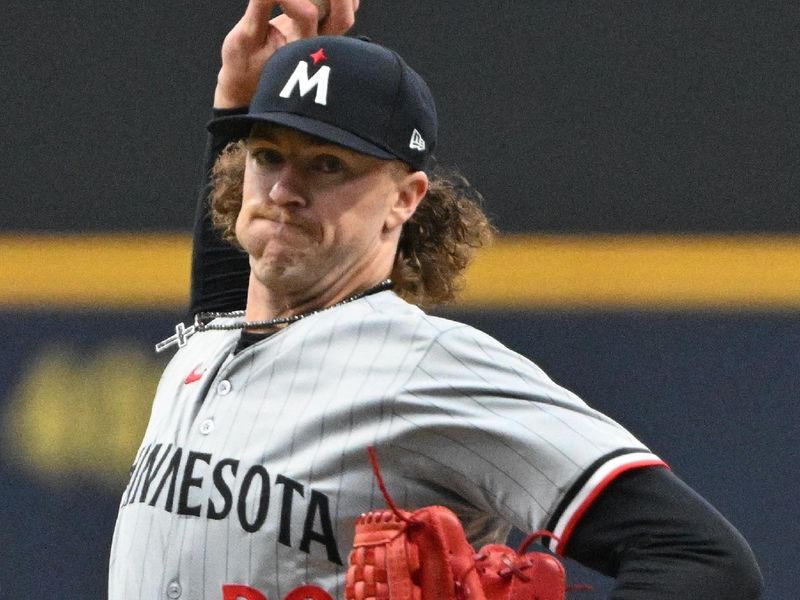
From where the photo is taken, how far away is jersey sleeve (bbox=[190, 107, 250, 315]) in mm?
1842

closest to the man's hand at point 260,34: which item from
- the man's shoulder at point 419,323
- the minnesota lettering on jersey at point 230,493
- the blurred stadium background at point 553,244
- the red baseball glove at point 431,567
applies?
the man's shoulder at point 419,323

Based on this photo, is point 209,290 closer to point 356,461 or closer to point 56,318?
point 356,461

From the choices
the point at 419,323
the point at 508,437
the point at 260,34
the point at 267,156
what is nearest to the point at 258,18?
the point at 260,34

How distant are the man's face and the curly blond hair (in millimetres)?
154

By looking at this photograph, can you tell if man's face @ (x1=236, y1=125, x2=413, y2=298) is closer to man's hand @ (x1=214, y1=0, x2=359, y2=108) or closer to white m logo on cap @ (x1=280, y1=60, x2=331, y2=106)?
white m logo on cap @ (x1=280, y1=60, x2=331, y2=106)

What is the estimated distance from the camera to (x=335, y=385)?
4.70 feet

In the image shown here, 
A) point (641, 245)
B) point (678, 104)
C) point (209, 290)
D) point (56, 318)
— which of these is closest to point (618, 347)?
point (641, 245)

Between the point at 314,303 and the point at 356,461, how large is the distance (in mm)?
215

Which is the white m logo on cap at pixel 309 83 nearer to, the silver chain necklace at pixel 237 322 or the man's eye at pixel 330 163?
the man's eye at pixel 330 163

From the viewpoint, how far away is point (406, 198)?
5.14 feet

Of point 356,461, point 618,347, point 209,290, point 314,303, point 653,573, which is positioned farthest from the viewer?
point 618,347

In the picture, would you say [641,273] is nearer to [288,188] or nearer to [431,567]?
[288,188]

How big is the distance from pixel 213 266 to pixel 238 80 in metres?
0.23

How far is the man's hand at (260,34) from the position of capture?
1703 mm
